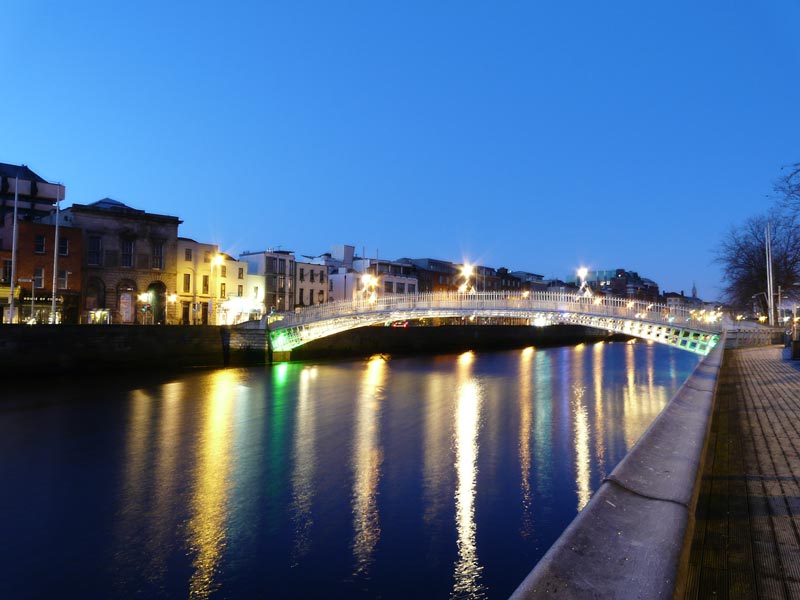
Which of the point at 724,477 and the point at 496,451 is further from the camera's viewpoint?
the point at 496,451

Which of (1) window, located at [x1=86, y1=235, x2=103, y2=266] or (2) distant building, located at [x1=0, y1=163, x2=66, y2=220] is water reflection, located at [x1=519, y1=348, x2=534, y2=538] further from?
(2) distant building, located at [x1=0, y1=163, x2=66, y2=220]

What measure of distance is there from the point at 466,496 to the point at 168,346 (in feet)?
99.0

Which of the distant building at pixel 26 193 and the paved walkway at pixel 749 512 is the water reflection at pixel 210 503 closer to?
the paved walkway at pixel 749 512

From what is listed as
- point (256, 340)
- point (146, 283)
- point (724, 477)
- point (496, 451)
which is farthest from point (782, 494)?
point (146, 283)

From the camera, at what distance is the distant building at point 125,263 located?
44.8 m

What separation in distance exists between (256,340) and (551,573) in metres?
42.1

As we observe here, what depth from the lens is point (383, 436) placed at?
18.8 m

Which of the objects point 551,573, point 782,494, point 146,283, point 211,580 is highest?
point 146,283

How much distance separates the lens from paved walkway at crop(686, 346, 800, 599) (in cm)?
332

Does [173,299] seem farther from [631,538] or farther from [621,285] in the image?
[621,285]

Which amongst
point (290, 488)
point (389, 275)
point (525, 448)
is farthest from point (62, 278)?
point (389, 275)

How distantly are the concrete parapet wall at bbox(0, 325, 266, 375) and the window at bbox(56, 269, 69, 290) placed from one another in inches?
382

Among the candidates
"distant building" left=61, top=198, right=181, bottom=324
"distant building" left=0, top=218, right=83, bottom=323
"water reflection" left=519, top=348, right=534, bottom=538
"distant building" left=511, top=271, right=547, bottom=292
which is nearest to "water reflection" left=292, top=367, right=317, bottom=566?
"water reflection" left=519, top=348, right=534, bottom=538

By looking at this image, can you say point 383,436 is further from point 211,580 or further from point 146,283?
point 146,283
